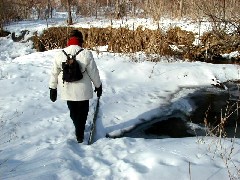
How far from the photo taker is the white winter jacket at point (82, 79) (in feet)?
15.4

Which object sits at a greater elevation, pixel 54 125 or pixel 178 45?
pixel 178 45

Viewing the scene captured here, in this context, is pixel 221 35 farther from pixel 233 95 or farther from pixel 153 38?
pixel 233 95

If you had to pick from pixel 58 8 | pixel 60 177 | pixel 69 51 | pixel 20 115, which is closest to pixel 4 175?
pixel 60 177

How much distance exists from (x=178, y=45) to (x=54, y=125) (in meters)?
6.76

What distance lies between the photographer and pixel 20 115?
6215 millimetres

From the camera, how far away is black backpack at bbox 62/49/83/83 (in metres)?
4.55

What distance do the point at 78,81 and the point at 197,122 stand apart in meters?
2.69

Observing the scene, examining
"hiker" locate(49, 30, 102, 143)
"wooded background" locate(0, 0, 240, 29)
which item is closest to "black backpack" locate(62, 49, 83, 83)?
"hiker" locate(49, 30, 102, 143)

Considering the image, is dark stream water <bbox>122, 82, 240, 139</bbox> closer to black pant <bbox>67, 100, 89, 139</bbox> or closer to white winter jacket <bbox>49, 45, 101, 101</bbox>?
black pant <bbox>67, 100, 89, 139</bbox>

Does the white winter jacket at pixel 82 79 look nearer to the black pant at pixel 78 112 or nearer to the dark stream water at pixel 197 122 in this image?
the black pant at pixel 78 112

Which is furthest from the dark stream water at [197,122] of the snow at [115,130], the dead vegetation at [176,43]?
the dead vegetation at [176,43]

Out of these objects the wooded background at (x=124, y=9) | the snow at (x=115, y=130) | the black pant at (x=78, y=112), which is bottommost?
the snow at (x=115, y=130)

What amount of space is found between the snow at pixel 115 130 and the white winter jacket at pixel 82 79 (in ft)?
2.44

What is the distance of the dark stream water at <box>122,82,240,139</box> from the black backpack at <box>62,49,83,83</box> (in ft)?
5.07
